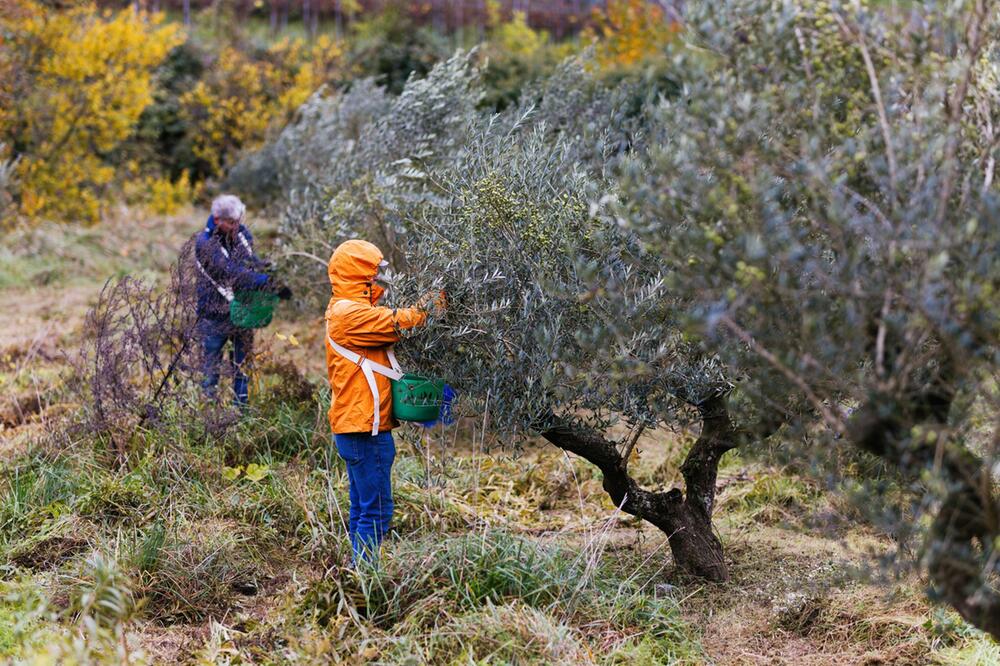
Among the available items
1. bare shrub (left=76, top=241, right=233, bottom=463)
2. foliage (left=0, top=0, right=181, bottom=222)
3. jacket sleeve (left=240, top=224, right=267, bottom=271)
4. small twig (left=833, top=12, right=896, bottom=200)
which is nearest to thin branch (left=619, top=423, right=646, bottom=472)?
small twig (left=833, top=12, right=896, bottom=200)

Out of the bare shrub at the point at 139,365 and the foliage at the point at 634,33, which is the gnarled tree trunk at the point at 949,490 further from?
the foliage at the point at 634,33

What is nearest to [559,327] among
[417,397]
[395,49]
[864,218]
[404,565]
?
[417,397]

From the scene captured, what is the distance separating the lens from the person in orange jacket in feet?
16.7

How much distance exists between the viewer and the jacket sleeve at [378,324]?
487cm

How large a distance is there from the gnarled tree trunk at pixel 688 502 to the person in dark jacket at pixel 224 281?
9.47 ft

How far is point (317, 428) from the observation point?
22.9 ft

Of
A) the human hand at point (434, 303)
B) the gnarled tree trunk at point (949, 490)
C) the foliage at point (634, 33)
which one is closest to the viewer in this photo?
the gnarled tree trunk at point (949, 490)

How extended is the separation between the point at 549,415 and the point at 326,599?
1.35 metres

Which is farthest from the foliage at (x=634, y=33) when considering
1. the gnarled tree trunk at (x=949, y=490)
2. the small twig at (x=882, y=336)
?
the small twig at (x=882, y=336)

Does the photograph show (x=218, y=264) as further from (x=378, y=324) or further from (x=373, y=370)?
(x=378, y=324)

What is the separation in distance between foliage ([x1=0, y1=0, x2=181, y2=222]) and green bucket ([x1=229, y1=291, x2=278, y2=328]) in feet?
28.0

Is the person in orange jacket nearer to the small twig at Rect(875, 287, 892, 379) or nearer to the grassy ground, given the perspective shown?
the grassy ground

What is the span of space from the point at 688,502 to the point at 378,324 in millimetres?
1964

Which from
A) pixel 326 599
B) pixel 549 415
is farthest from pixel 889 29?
pixel 326 599
